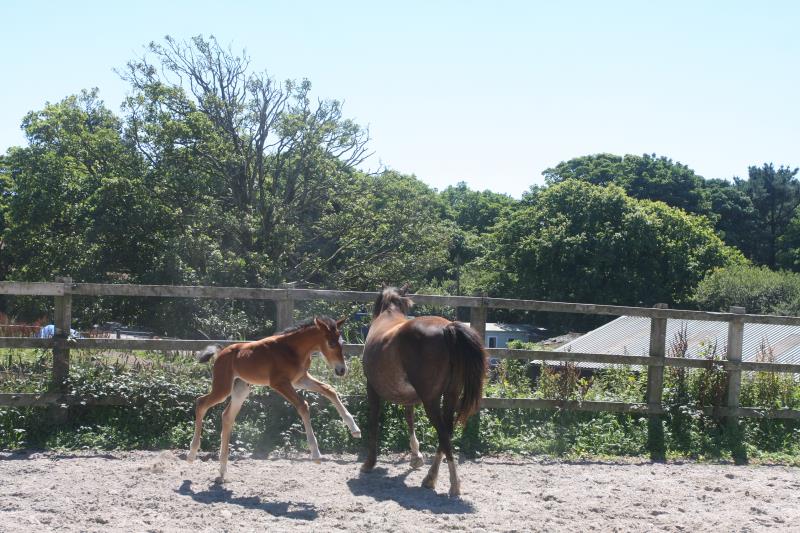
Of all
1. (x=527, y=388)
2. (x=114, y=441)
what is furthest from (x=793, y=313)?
(x=114, y=441)

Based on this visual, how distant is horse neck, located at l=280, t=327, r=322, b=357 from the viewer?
6.70 metres

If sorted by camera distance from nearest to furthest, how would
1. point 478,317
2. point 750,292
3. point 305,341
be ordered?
point 305,341, point 478,317, point 750,292

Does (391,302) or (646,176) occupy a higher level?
(646,176)

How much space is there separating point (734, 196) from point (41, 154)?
157 ft

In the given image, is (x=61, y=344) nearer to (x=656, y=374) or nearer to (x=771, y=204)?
(x=656, y=374)

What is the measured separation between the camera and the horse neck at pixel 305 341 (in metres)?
6.70

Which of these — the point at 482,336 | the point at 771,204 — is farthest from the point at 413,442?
the point at 771,204

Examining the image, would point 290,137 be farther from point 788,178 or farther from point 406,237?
point 788,178

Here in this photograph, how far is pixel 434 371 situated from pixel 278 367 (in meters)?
1.38

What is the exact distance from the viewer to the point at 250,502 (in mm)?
5797

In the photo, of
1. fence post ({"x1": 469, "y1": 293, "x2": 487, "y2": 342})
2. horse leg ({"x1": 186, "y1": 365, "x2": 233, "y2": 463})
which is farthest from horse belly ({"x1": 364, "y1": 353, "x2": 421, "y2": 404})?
fence post ({"x1": 469, "y1": 293, "x2": 487, "y2": 342})

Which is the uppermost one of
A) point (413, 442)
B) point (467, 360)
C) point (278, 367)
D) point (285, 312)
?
point (285, 312)

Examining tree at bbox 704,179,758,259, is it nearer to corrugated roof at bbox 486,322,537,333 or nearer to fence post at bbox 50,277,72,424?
corrugated roof at bbox 486,322,537,333

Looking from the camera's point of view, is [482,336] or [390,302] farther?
[482,336]
